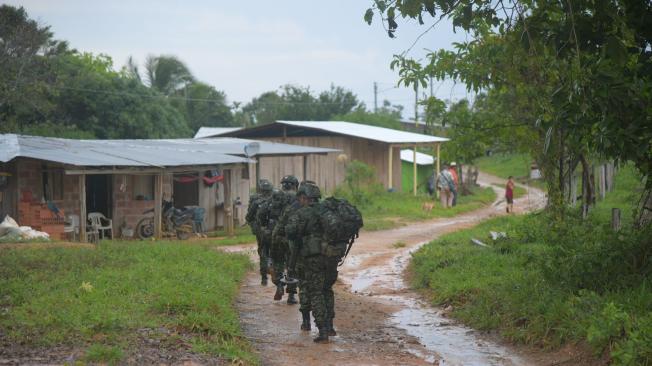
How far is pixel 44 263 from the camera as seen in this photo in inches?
504

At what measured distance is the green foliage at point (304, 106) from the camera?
61312 mm

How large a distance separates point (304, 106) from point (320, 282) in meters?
52.6

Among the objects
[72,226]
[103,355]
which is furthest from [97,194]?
[103,355]

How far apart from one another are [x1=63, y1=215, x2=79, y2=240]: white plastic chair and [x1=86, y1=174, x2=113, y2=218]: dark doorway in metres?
2.35

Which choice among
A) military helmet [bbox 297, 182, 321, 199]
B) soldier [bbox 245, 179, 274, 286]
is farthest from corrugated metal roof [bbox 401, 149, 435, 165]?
military helmet [bbox 297, 182, 321, 199]

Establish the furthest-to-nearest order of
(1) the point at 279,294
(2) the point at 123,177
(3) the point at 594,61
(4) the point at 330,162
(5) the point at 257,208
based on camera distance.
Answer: (4) the point at 330,162, (2) the point at 123,177, (5) the point at 257,208, (1) the point at 279,294, (3) the point at 594,61

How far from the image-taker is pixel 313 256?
31.3 feet

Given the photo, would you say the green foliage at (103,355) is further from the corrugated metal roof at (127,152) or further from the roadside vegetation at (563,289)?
the corrugated metal roof at (127,152)

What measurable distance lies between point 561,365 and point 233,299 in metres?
5.10

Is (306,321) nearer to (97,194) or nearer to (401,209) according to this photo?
(97,194)

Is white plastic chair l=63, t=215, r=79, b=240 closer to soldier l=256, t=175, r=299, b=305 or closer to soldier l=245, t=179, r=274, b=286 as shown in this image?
soldier l=245, t=179, r=274, b=286

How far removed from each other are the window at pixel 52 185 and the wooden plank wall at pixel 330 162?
12162mm

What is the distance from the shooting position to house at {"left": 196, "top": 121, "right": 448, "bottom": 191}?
33594 mm

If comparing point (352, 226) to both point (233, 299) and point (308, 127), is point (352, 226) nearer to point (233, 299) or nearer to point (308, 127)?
point (233, 299)
